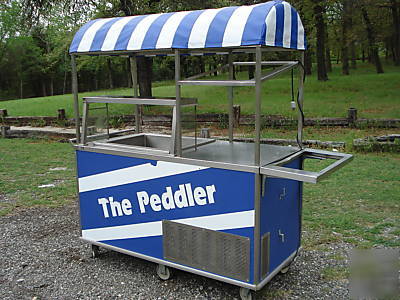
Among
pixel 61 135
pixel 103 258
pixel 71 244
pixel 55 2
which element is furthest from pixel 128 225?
pixel 55 2

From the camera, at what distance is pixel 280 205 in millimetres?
4152

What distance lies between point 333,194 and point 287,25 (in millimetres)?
4159

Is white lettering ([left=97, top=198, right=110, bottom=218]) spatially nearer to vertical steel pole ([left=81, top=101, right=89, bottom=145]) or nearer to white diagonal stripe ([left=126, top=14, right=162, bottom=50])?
vertical steel pole ([left=81, top=101, right=89, bottom=145])

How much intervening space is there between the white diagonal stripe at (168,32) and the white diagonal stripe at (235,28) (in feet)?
1.91

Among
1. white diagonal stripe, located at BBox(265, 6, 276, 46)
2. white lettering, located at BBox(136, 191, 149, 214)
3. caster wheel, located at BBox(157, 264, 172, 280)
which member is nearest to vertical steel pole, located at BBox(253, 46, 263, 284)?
white diagonal stripe, located at BBox(265, 6, 276, 46)

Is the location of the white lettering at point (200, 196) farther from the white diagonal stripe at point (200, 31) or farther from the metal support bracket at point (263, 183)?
the white diagonal stripe at point (200, 31)

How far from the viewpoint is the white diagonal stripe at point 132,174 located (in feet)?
13.5

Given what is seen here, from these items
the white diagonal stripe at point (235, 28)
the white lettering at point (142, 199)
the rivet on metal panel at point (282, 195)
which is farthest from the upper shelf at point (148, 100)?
the rivet on metal panel at point (282, 195)

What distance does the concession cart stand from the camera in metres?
3.71

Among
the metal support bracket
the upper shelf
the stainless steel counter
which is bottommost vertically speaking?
the metal support bracket

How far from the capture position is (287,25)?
3879mm

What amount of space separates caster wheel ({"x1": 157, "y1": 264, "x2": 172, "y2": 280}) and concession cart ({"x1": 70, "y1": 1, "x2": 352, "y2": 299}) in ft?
0.04

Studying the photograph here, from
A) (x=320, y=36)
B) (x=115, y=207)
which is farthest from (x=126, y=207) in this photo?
(x=320, y=36)

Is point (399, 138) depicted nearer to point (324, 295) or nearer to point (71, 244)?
point (324, 295)
